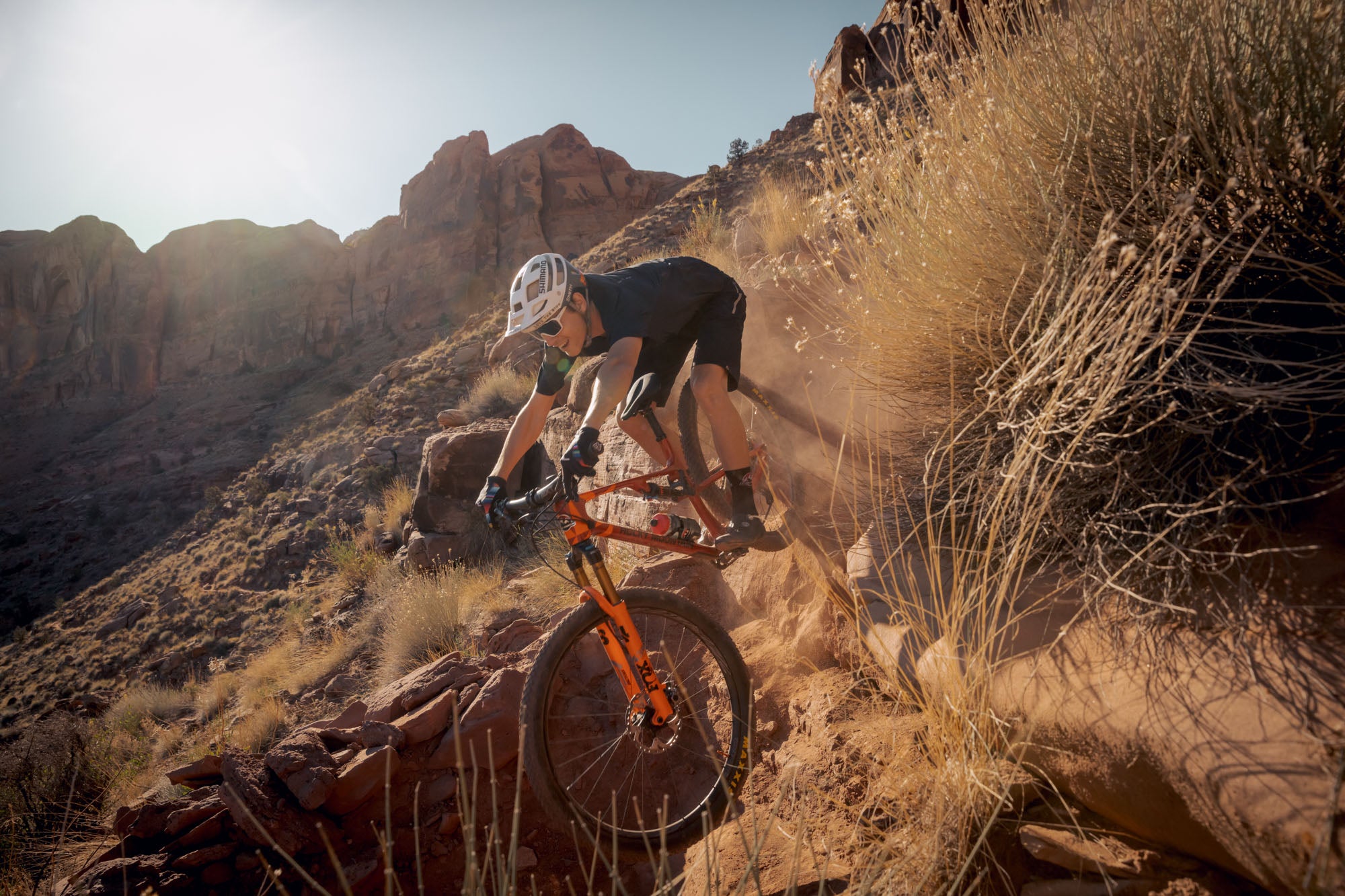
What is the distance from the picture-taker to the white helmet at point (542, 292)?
3299 mm

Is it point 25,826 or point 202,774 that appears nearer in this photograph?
point 202,774

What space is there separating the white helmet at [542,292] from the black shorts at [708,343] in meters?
0.65

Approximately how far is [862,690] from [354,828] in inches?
111

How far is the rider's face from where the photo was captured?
133 inches

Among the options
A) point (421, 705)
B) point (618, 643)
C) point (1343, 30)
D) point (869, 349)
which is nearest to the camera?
point (1343, 30)

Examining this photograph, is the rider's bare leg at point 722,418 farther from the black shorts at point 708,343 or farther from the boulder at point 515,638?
the boulder at point 515,638

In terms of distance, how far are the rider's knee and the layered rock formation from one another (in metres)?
39.4

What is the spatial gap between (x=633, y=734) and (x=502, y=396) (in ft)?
39.1

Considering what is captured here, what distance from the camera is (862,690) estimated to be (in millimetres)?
2826

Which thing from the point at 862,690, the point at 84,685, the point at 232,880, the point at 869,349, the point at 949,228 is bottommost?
the point at 84,685

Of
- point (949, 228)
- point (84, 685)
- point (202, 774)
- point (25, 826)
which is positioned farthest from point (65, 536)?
point (949, 228)

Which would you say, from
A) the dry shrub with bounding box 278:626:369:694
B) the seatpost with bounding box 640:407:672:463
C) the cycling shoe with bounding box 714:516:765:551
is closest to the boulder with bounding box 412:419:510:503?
the dry shrub with bounding box 278:626:369:694

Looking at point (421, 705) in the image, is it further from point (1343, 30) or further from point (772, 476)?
point (1343, 30)

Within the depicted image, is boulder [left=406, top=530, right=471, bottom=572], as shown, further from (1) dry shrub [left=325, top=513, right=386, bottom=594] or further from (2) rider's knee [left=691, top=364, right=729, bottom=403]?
(2) rider's knee [left=691, top=364, right=729, bottom=403]
